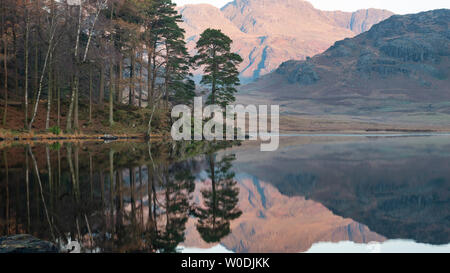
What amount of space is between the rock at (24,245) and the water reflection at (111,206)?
19.6 inches

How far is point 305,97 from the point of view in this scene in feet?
598

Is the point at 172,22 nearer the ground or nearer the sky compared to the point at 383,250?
nearer the sky

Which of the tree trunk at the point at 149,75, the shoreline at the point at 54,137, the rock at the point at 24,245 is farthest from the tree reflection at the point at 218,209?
the tree trunk at the point at 149,75

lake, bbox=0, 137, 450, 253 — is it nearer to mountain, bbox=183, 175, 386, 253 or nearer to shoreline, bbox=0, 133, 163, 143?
mountain, bbox=183, 175, 386, 253

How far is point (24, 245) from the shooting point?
5730 millimetres

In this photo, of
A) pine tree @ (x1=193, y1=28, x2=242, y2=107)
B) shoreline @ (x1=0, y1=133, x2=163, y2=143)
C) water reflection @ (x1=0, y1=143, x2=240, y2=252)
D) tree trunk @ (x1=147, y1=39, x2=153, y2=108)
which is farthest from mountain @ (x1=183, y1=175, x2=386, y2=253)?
pine tree @ (x1=193, y1=28, x2=242, y2=107)

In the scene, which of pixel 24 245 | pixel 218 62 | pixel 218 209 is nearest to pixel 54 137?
pixel 218 62

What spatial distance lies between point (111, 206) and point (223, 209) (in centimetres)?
238

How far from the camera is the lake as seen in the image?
6.51 m

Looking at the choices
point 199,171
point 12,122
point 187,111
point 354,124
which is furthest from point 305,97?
point 199,171

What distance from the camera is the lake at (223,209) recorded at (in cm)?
651

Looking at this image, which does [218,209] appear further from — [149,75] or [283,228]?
[149,75]
